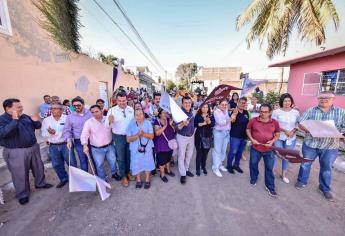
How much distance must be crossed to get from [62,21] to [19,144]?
218 inches

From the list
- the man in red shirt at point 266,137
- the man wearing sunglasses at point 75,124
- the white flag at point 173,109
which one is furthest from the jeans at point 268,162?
the man wearing sunglasses at point 75,124

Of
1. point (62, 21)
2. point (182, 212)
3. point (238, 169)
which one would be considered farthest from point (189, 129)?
point (62, 21)

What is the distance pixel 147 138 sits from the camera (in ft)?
10.7

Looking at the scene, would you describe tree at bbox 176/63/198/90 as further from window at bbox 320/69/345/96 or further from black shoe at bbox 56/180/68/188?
black shoe at bbox 56/180/68/188

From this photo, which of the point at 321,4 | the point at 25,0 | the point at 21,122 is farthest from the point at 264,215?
the point at 321,4

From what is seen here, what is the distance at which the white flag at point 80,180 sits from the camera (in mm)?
2783

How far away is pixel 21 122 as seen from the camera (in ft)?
9.27

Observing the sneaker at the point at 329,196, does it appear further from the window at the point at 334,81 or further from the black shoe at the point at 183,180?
the window at the point at 334,81

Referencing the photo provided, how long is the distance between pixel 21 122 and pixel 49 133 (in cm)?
47

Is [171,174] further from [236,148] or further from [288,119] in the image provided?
[288,119]

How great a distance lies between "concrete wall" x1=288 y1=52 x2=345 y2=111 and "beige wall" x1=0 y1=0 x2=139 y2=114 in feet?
37.6

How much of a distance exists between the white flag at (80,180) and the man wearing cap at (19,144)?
93 centimetres

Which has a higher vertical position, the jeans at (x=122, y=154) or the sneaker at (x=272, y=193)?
the jeans at (x=122, y=154)

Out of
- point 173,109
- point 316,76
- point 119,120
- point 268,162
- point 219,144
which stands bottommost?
point 268,162
